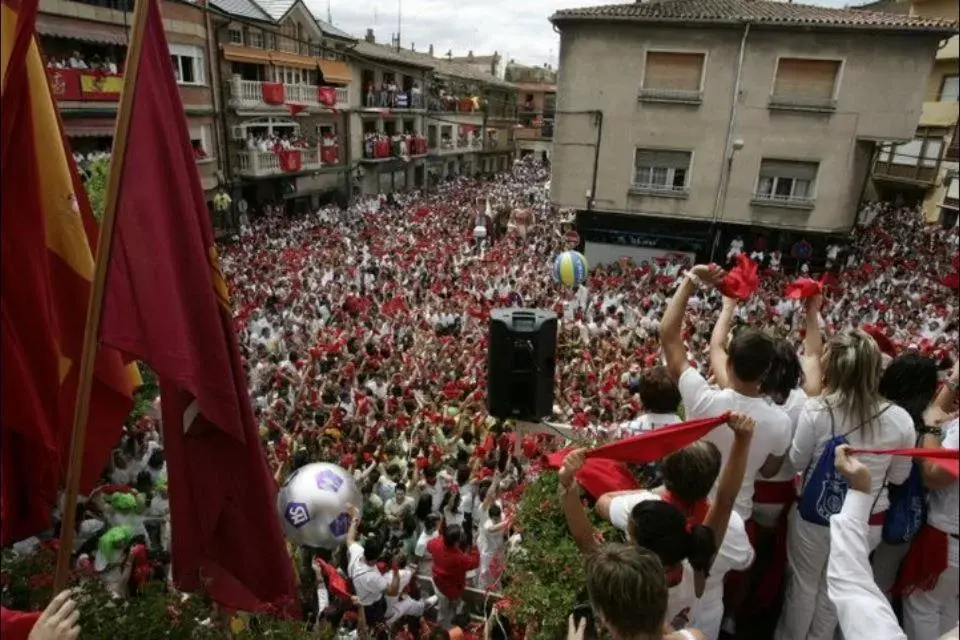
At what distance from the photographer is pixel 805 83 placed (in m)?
16.9

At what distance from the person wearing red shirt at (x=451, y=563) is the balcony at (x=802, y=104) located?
1640cm

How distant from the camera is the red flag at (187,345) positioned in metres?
2.71

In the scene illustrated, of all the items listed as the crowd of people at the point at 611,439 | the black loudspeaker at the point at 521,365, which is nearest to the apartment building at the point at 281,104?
the crowd of people at the point at 611,439

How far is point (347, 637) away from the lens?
4.00m

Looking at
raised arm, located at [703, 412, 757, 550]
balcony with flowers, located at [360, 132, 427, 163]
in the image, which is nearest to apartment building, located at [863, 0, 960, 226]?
raised arm, located at [703, 412, 757, 550]

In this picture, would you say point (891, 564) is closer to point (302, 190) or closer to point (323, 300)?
point (323, 300)

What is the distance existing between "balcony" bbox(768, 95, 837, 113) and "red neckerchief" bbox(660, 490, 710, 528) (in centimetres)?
1713

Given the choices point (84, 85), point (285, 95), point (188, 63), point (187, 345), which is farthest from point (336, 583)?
point (285, 95)

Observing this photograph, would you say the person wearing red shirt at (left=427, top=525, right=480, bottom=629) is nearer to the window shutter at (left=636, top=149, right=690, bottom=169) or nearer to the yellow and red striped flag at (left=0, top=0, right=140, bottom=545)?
the yellow and red striped flag at (left=0, top=0, right=140, bottom=545)

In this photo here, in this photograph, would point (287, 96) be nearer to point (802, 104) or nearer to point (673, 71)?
point (673, 71)

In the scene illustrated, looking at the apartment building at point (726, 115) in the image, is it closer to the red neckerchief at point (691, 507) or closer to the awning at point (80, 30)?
the awning at point (80, 30)

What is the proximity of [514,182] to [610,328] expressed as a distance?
2647 cm

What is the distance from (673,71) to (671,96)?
71cm

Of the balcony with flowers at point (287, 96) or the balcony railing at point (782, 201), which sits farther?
the balcony with flowers at point (287, 96)
